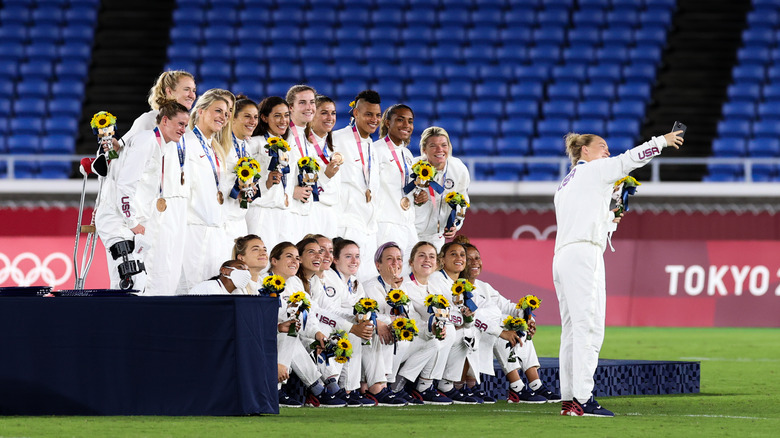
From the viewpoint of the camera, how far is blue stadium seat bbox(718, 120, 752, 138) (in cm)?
2284

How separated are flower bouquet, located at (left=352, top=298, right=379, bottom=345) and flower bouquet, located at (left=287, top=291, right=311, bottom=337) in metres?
0.43

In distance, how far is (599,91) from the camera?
77.1ft

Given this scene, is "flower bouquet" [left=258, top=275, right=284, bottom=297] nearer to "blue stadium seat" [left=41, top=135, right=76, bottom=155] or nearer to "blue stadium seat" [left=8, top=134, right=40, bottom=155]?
"blue stadium seat" [left=41, top=135, right=76, bottom=155]

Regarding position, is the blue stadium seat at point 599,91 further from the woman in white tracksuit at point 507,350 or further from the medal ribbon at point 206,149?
the medal ribbon at point 206,149

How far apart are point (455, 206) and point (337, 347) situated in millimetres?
2503

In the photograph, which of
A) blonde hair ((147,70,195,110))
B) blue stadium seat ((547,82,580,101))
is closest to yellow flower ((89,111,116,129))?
blonde hair ((147,70,195,110))

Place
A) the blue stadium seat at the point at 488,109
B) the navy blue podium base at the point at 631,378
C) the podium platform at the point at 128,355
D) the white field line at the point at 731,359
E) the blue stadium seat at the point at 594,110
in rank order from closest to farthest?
the podium platform at the point at 128,355 < the navy blue podium base at the point at 631,378 < the white field line at the point at 731,359 < the blue stadium seat at the point at 594,110 < the blue stadium seat at the point at 488,109

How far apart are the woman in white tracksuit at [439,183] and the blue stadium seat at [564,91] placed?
12.2 meters

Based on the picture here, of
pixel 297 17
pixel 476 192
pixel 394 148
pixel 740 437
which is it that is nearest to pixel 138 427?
pixel 740 437

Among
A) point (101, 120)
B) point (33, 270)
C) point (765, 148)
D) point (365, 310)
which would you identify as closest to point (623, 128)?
point (765, 148)

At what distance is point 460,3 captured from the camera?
2522 centimetres

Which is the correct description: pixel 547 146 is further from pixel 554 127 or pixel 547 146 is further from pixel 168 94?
pixel 168 94

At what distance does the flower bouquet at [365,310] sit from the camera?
916 cm

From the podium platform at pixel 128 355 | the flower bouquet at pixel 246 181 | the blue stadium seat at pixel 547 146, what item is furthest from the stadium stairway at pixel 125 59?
the podium platform at pixel 128 355
